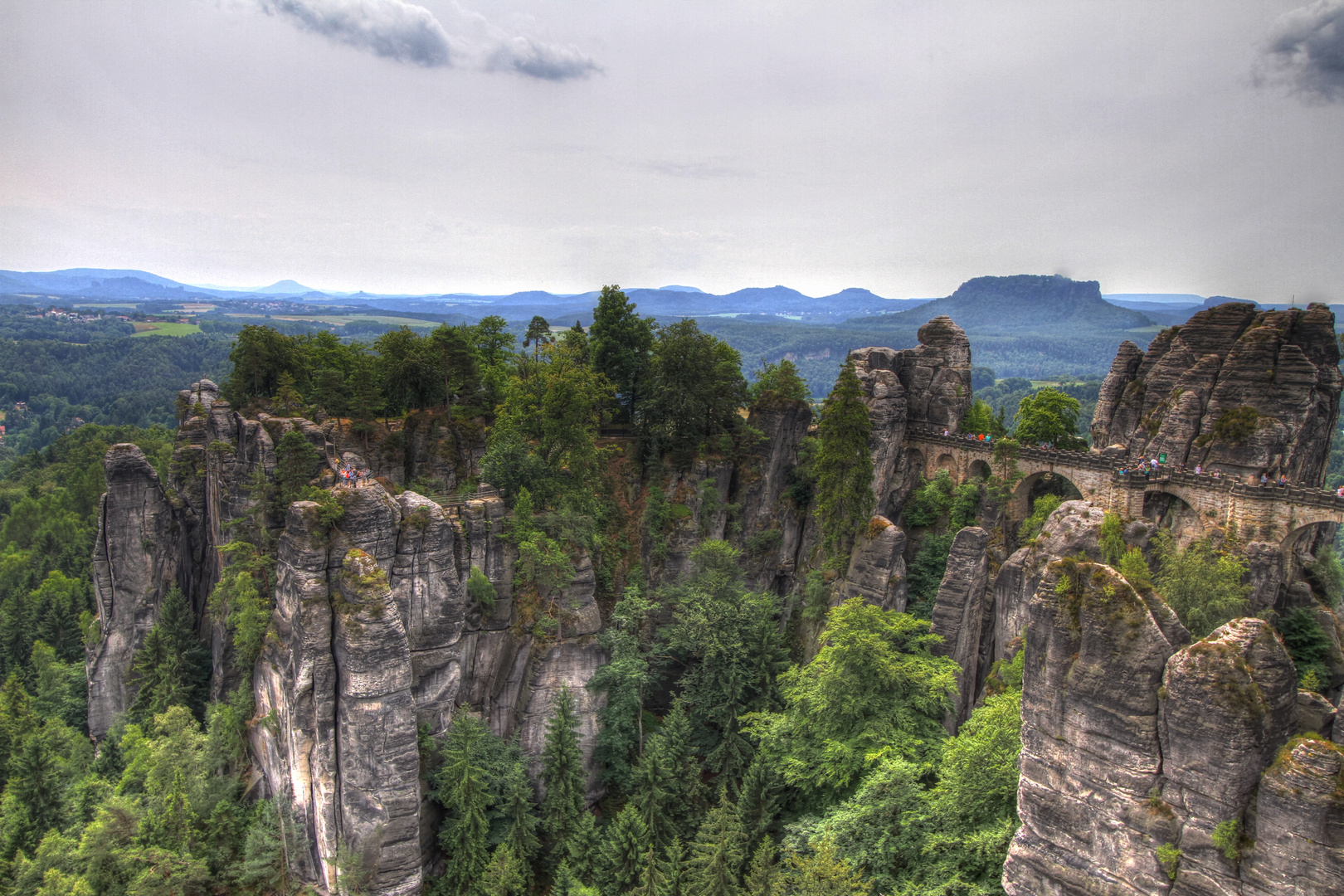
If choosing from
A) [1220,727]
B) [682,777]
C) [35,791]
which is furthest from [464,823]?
[1220,727]

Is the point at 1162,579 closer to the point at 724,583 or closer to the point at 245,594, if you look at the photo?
the point at 724,583

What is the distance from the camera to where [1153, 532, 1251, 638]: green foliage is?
1008 inches

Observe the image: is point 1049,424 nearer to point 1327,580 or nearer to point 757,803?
point 1327,580

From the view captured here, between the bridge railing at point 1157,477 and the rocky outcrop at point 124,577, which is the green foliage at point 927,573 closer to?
the bridge railing at point 1157,477

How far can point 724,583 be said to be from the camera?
37.8 meters

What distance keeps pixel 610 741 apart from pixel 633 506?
46.6ft

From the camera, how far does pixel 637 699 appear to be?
34.0m

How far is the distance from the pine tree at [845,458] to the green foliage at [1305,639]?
57.6ft

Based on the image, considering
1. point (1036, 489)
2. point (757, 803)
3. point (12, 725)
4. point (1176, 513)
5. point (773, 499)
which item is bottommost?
point (12, 725)

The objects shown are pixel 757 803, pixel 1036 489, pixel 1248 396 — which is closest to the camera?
pixel 757 803

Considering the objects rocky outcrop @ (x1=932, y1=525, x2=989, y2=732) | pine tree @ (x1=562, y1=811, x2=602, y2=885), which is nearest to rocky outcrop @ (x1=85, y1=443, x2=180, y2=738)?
pine tree @ (x1=562, y1=811, x2=602, y2=885)

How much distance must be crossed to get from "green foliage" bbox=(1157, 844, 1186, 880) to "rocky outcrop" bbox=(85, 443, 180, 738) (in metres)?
46.0

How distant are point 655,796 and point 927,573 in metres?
18.1

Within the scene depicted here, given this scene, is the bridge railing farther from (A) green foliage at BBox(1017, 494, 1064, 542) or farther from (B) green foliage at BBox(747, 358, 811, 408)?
(B) green foliage at BBox(747, 358, 811, 408)
